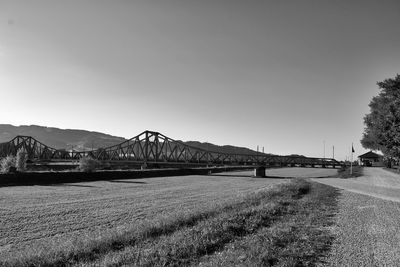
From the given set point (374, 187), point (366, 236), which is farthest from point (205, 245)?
point (374, 187)

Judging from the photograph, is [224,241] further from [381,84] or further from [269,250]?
[381,84]

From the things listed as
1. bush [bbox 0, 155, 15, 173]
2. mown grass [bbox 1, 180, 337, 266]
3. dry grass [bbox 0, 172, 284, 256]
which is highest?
bush [bbox 0, 155, 15, 173]

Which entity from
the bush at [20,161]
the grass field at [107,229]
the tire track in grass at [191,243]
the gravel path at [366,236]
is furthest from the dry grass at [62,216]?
the bush at [20,161]

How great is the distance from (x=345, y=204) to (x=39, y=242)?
13.6 metres

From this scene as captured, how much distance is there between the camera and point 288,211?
43.7 feet

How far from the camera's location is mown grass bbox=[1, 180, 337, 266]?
689cm

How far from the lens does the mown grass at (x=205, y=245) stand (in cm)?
689

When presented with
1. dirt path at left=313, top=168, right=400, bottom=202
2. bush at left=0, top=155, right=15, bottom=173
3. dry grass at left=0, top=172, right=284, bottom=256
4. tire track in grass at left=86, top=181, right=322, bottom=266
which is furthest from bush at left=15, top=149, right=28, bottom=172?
tire track in grass at left=86, top=181, right=322, bottom=266

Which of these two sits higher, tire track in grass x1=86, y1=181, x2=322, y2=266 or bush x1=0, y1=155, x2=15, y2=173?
bush x1=0, y1=155, x2=15, y2=173

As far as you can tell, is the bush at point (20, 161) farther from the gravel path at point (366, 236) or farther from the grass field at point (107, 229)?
the gravel path at point (366, 236)

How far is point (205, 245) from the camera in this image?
313 inches

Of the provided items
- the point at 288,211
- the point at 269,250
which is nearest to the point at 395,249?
the point at 269,250

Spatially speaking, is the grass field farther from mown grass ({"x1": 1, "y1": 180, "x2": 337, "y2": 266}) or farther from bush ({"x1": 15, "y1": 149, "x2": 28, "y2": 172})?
bush ({"x1": 15, "y1": 149, "x2": 28, "y2": 172})

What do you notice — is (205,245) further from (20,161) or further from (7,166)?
(20,161)
